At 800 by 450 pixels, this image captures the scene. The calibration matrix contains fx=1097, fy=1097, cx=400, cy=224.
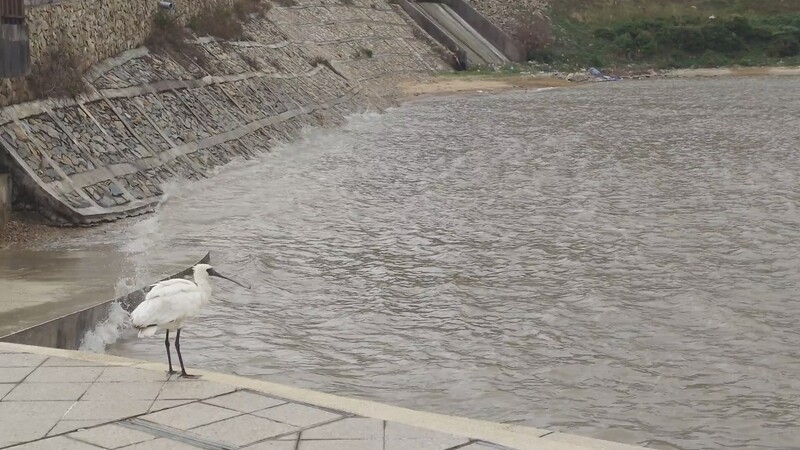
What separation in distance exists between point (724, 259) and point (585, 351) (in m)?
5.43

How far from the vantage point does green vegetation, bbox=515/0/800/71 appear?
6519 centimetres

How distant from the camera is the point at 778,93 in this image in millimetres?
49875

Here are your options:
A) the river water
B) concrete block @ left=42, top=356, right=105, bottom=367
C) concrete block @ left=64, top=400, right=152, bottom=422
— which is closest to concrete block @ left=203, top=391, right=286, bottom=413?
concrete block @ left=64, top=400, right=152, bottom=422

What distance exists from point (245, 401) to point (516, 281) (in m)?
7.45

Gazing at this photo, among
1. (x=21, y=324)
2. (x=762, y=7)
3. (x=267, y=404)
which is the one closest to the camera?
(x=267, y=404)

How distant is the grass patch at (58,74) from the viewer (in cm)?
1817

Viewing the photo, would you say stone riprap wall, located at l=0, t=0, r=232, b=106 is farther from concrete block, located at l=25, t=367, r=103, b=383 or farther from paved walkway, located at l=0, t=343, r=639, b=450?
paved walkway, located at l=0, t=343, r=639, b=450

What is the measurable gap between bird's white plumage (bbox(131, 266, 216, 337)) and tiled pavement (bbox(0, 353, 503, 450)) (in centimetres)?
38

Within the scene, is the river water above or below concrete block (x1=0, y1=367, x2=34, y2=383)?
below

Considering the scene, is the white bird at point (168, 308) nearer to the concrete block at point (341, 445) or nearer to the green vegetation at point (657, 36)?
the concrete block at point (341, 445)

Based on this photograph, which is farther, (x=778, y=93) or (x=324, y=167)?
(x=778, y=93)

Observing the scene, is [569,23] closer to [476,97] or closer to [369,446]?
[476,97]

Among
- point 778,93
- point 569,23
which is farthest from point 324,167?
point 569,23

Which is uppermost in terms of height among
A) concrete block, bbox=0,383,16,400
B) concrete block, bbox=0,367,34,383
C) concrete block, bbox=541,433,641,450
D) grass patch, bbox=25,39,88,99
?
grass patch, bbox=25,39,88,99
